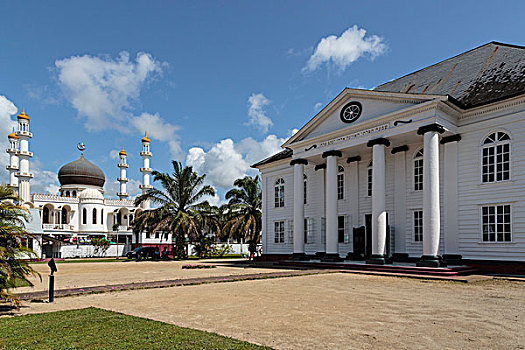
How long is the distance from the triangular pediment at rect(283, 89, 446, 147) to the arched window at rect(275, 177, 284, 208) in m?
4.72

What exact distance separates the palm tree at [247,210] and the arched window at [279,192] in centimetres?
624

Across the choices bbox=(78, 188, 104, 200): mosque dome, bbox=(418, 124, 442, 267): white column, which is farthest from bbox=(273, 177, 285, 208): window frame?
bbox=(78, 188, 104, 200): mosque dome

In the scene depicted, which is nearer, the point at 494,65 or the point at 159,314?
the point at 159,314

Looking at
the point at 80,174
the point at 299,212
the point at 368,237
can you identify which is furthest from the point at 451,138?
the point at 80,174

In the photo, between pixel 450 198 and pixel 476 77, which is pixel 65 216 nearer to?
pixel 450 198

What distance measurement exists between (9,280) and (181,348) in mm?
4761

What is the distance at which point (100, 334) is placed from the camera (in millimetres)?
6707

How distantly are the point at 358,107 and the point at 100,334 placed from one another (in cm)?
1963

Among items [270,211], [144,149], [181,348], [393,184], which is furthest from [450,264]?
[144,149]

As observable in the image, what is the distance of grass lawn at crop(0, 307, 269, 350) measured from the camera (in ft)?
19.6

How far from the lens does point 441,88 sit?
2380 centimetres

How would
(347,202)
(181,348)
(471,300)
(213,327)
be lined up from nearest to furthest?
(181,348) < (213,327) < (471,300) < (347,202)

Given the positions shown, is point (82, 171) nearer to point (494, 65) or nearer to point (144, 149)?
point (144, 149)

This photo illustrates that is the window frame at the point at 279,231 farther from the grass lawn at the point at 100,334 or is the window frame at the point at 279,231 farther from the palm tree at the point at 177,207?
the grass lawn at the point at 100,334
